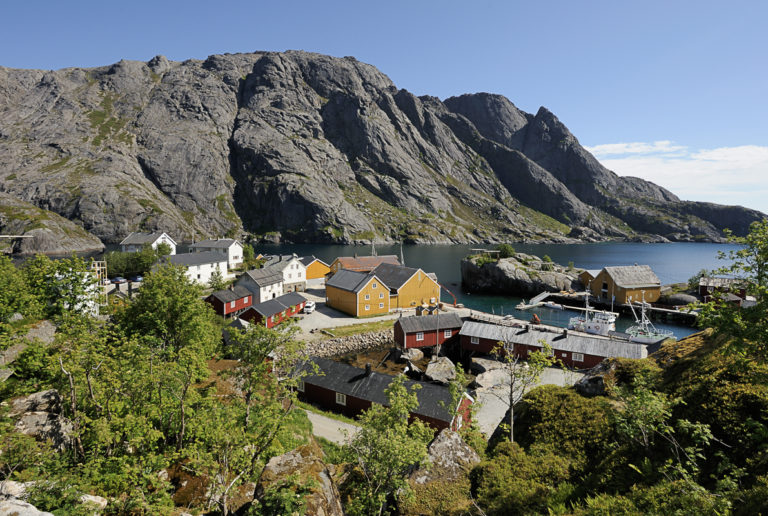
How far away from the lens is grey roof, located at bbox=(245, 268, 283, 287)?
→ 2247 inches

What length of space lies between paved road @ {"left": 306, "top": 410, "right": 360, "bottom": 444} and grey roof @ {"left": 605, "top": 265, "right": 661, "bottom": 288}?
221ft

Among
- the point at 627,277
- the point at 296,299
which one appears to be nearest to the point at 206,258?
the point at 296,299

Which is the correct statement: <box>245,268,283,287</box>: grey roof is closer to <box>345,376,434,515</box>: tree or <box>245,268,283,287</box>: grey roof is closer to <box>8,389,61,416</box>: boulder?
<box>8,389,61,416</box>: boulder

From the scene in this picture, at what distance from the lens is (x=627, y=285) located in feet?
230

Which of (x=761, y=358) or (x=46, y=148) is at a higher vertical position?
(x=46, y=148)

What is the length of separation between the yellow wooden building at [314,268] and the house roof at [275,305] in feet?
65.6

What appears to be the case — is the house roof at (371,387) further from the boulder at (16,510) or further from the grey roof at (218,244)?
the grey roof at (218,244)

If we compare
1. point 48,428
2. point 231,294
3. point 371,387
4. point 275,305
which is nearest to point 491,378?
point 371,387

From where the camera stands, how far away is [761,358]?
776 centimetres

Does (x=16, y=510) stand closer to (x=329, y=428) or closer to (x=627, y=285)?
(x=329, y=428)

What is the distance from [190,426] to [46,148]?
9678 inches

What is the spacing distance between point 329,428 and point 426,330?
20.6 metres

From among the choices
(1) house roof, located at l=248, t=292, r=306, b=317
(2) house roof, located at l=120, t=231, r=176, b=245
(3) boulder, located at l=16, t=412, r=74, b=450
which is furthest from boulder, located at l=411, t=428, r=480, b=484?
(2) house roof, located at l=120, t=231, r=176, b=245

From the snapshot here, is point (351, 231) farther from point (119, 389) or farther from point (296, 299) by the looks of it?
point (119, 389)
